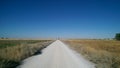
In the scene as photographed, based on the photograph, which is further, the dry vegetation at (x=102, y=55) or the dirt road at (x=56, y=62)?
the dry vegetation at (x=102, y=55)

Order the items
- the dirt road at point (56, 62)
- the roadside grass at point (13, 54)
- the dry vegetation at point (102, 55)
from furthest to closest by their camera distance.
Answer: the dry vegetation at point (102, 55), the roadside grass at point (13, 54), the dirt road at point (56, 62)

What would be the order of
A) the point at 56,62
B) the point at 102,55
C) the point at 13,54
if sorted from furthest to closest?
1. the point at 102,55
2. the point at 13,54
3. the point at 56,62

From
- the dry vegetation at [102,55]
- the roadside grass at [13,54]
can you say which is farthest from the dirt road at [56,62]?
the dry vegetation at [102,55]

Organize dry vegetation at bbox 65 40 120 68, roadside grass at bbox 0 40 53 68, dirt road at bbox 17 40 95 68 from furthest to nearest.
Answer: dry vegetation at bbox 65 40 120 68
roadside grass at bbox 0 40 53 68
dirt road at bbox 17 40 95 68

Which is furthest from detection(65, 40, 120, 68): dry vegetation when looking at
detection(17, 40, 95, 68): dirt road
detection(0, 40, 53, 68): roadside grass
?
detection(0, 40, 53, 68): roadside grass

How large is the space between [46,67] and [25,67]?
137cm

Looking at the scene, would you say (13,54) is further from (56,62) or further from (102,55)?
(102,55)

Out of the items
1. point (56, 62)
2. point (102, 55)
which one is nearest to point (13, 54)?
point (56, 62)

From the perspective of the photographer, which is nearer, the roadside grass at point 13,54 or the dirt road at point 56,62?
the dirt road at point 56,62

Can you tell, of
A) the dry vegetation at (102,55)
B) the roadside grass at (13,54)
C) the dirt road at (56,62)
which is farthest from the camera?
the dry vegetation at (102,55)

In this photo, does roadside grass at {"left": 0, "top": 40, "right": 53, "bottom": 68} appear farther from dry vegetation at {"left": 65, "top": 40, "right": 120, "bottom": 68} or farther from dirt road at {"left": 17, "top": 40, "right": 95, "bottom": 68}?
dry vegetation at {"left": 65, "top": 40, "right": 120, "bottom": 68}

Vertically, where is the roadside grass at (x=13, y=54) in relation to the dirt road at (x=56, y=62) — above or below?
above

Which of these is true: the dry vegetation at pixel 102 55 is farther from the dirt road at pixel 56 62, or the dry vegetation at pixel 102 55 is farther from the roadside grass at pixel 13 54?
the roadside grass at pixel 13 54

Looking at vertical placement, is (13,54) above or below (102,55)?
above
